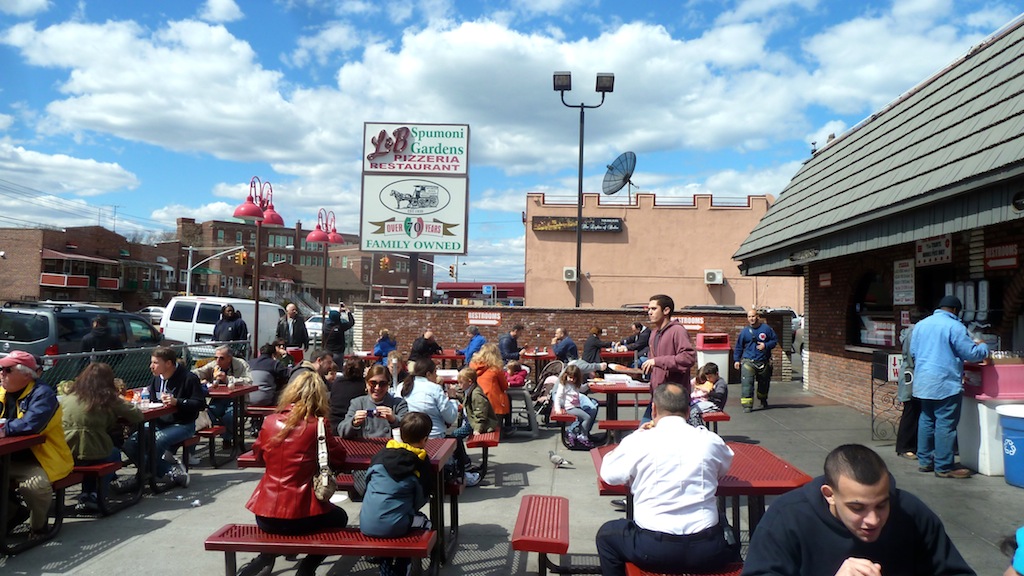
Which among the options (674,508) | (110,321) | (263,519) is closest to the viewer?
(674,508)

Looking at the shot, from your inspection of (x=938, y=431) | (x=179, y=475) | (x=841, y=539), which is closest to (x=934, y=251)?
(x=938, y=431)

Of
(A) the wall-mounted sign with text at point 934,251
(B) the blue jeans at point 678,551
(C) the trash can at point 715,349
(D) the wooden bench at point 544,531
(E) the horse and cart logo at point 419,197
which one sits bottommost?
(D) the wooden bench at point 544,531

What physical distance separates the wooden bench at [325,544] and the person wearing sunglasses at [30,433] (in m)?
1.97

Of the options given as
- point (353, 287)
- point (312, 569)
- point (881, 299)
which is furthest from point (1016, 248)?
point (353, 287)

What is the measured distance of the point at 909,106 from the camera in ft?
33.0

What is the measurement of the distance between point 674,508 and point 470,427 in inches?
179

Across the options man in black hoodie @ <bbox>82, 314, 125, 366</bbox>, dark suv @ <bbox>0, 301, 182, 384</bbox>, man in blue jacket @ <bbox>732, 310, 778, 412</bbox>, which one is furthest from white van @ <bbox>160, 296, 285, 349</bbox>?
man in blue jacket @ <bbox>732, 310, 778, 412</bbox>

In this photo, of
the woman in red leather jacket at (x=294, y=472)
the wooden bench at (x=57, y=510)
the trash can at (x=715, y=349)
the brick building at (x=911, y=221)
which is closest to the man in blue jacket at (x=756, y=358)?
the brick building at (x=911, y=221)

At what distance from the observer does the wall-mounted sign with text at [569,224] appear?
34094 mm

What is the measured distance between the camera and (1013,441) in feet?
20.9

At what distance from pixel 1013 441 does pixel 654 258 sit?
28.5 metres

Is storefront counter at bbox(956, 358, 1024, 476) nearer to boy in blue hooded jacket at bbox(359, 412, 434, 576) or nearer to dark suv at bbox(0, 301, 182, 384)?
boy in blue hooded jacket at bbox(359, 412, 434, 576)

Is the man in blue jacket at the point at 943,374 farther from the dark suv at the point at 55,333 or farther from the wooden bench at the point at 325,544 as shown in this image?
the dark suv at the point at 55,333

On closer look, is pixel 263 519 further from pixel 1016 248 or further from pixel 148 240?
pixel 148 240
